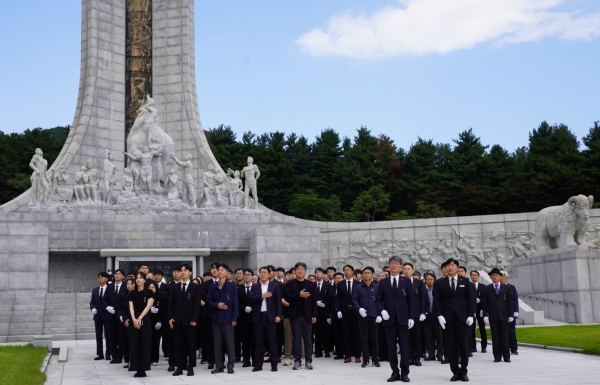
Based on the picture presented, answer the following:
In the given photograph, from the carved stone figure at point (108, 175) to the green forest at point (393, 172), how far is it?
11995 mm

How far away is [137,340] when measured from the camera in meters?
8.03

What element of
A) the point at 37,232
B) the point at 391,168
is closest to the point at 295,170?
the point at 391,168

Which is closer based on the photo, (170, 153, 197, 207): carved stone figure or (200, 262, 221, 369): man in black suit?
(200, 262, 221, 369): man in black suit

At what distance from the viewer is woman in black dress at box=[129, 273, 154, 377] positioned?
7.86 m

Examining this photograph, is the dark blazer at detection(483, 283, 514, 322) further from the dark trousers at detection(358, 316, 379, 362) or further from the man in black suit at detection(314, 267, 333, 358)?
the man in black suit at detection(314, 267, 333, 358)

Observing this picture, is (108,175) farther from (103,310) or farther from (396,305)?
(396,305)

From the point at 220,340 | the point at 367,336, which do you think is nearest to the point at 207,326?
the point at 220,340

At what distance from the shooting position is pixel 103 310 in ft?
31.8

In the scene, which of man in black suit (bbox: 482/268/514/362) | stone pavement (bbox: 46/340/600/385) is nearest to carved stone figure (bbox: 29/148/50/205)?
stone pavement (bbox: 46/340/600/385)

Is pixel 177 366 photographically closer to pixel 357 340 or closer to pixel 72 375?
pixel 72 375

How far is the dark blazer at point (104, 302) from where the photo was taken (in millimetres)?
9609

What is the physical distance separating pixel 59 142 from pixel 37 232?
1788cm

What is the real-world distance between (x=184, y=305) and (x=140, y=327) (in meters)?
0.58

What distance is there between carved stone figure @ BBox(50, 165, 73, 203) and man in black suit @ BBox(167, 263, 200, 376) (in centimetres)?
1192
